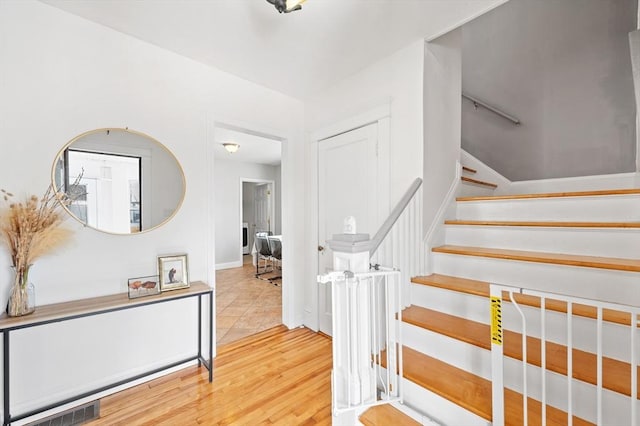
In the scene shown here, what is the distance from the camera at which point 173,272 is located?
84.4 inches

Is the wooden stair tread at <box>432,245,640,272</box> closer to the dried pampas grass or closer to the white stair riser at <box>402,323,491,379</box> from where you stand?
the white stair riser at <box>402,323,491,379</box>

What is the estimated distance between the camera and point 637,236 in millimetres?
1468

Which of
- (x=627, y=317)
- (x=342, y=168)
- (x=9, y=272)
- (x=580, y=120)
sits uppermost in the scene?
(x=580, y=120)

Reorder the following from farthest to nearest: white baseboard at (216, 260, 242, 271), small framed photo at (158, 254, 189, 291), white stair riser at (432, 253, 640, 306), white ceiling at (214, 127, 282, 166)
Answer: white baseboard at (216, 260, 242, 271) → white ceiling at (214, 127, 282, 166) → small framed photo at (158, 254, 189, 291) → white stair riser at (432, 253, 640, 306)

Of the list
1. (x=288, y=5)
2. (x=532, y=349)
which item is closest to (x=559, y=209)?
(x=532, y=349)

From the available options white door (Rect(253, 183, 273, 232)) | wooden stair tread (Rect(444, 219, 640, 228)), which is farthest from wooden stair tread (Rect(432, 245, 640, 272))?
white door (Rect(253, 183, 273, 232))

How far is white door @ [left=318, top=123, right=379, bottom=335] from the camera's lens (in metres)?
2.47

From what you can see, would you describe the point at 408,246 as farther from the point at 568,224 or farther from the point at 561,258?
the point at 568,224

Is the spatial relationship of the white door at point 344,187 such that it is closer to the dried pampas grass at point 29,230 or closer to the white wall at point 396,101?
the white wall at point 396,101

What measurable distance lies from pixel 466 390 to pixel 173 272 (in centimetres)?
216

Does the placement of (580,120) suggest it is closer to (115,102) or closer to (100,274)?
(115,102)

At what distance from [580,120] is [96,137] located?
15.4 ft

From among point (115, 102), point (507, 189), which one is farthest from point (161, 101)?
point (507, 189)

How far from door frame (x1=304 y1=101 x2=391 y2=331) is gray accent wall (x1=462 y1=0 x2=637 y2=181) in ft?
5.63
